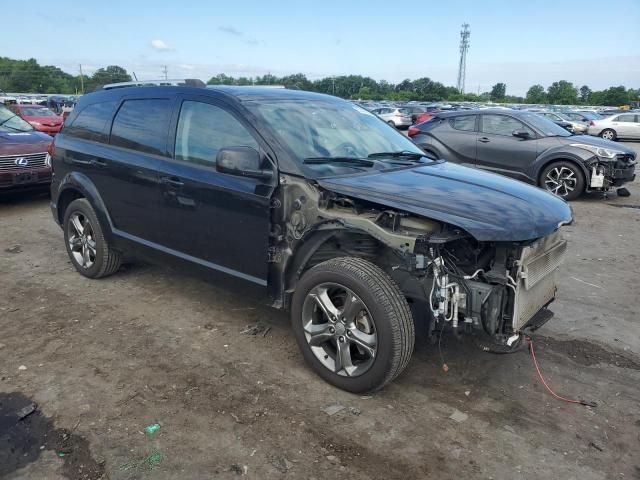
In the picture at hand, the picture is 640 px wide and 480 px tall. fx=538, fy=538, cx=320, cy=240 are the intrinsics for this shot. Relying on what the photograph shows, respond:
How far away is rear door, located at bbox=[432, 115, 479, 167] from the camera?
36.0 ft

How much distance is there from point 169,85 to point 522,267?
10.3 ft

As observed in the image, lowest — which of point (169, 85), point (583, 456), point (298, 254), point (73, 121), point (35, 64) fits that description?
point (583, 456)

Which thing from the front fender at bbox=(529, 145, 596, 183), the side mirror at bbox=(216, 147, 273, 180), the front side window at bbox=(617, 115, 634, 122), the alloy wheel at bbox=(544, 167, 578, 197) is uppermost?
the front side window at bbox=(617, 115, 634, 122)

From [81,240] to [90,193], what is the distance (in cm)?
61

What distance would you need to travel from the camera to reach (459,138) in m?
11.2

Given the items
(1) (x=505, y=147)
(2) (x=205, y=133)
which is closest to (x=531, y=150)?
(1) (x=505, y=147)

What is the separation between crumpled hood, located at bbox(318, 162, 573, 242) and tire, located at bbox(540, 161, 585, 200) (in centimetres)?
697

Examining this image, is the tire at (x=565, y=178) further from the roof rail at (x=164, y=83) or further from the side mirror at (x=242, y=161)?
the side mirror at (x=242, y=161)

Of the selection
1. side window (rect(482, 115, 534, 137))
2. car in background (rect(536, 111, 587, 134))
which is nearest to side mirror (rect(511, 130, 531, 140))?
side window (rect(482, 115, 534, 137))

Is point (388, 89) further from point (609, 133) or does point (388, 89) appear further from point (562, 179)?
point (562, 179)

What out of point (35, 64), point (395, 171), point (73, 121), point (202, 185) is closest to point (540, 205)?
point (395, 171)

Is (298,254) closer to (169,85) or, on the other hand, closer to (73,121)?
(169,85)

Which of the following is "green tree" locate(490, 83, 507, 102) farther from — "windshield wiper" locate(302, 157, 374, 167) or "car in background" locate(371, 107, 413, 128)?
"windshield wiper" locate(302, 157, 374, 167)

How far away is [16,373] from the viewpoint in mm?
3592
